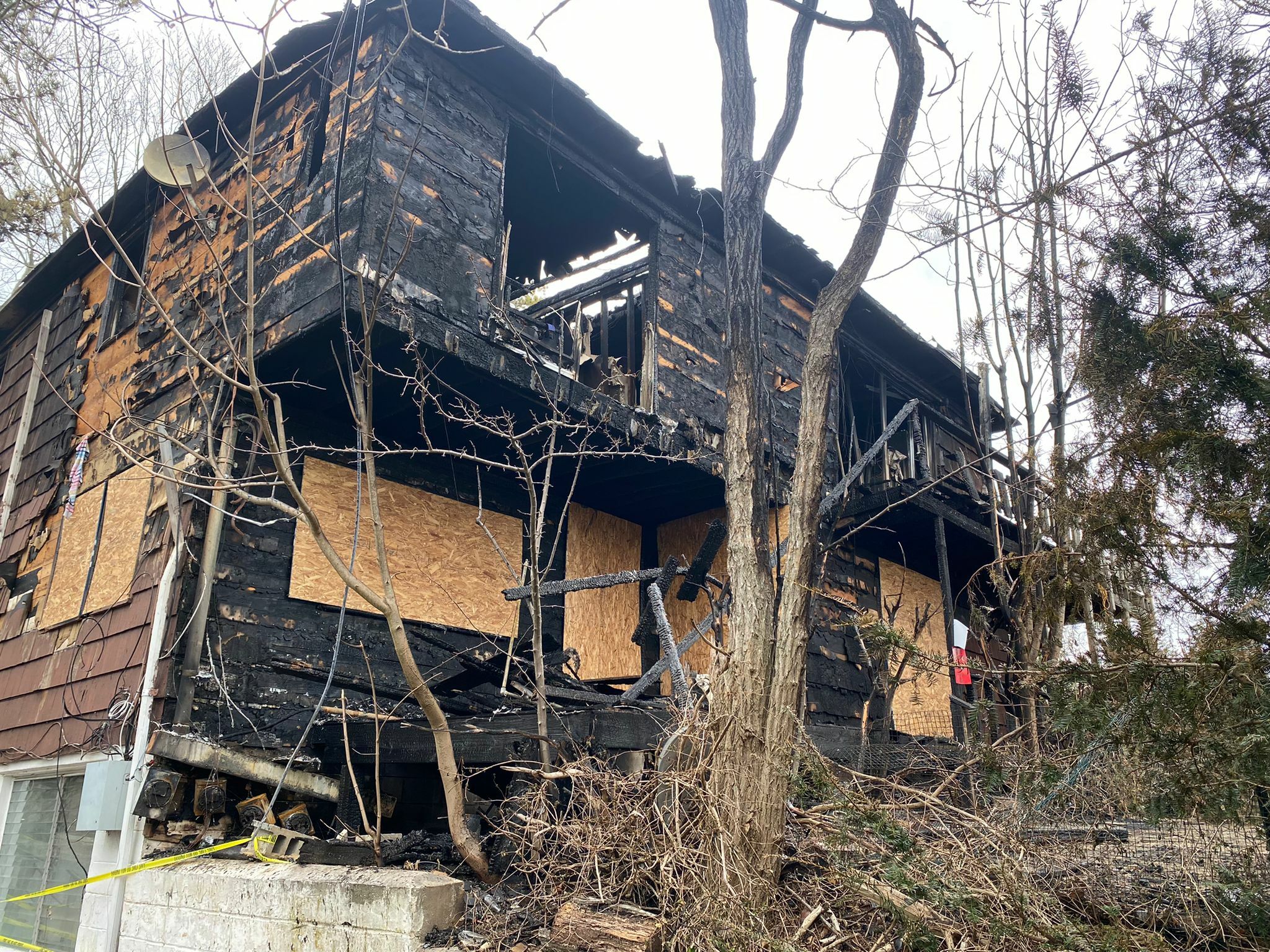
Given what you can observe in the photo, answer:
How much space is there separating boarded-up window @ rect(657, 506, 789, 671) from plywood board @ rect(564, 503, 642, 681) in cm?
45

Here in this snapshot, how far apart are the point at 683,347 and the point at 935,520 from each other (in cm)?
356

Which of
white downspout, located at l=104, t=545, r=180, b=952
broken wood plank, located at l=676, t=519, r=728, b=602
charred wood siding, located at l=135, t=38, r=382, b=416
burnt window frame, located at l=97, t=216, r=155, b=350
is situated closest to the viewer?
white downspout, located at l=104, t=545, r=180, b=952

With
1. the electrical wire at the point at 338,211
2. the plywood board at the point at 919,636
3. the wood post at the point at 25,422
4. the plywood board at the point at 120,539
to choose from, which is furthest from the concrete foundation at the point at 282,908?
the plywood board at the point at 919,636

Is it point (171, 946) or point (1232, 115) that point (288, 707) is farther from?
point (1232, 115)

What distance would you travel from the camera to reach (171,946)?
588 centimetres

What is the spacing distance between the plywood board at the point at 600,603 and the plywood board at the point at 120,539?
3884 mm

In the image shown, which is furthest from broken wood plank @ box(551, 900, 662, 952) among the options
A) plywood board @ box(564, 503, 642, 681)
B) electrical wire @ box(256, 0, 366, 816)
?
plywood board @ box(564, 503, 642, 681)

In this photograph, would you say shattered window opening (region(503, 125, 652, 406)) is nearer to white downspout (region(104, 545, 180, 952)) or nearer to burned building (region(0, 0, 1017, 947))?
burned building (region(0, 0, 1017, 947))

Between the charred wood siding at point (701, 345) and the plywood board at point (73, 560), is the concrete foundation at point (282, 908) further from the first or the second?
the charred wood siding at point (701, 345)

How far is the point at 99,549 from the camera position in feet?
27.5

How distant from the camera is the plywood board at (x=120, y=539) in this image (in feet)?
25.7

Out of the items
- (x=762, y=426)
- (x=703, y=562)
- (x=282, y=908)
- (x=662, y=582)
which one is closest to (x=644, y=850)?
(x=282, y=908)

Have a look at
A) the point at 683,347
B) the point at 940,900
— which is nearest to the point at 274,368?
the point at 683,347

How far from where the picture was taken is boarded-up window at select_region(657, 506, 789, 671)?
10336mm
